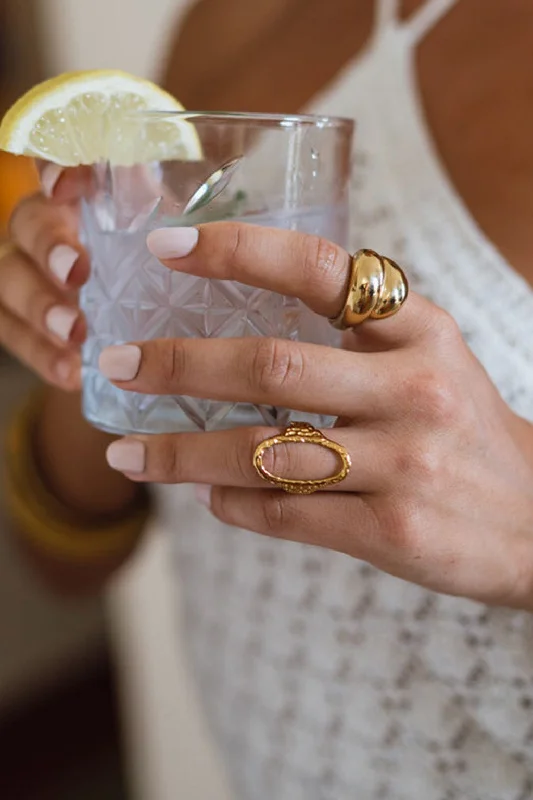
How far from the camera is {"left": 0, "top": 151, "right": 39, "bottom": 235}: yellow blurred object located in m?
1.35

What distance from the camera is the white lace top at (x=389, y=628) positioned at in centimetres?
60

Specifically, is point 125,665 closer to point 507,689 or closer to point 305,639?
point 305,639

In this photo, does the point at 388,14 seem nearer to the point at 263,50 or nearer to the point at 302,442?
the point at 263,50

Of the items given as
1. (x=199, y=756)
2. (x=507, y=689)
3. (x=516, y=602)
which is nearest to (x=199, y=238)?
(x=516, y=602)

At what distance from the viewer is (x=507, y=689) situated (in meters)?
0.58

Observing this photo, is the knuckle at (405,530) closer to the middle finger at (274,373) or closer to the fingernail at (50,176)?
the middle finger at (274,373)

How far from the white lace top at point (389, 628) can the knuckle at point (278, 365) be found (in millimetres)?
247

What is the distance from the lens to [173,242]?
411 mm

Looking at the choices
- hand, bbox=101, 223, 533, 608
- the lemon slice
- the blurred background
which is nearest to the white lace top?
hand, bbox=101, 223, 533, 608

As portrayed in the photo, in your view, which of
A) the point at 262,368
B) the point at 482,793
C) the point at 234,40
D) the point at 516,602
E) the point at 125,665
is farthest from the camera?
the point at 125,665

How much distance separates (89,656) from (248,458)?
4.79 feet

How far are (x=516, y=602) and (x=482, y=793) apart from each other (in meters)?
0.23

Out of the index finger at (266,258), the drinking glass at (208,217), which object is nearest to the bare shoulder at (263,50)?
the drinking glass at (208,217)

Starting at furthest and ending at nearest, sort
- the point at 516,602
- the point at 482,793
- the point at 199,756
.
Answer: the point at 199,756 < the point at 482,793 < the point at 516,602
